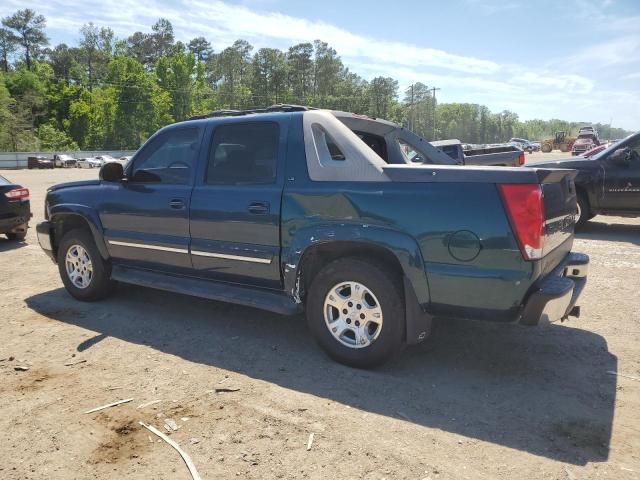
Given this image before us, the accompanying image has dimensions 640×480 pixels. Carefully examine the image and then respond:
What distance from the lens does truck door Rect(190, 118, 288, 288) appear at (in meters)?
4.06

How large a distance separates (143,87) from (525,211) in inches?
3123

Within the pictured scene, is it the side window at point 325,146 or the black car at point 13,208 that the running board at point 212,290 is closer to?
the side window at point 325,146

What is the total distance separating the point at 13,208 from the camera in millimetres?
8781

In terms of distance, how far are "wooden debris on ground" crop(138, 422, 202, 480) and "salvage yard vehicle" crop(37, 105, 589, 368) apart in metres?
1.33

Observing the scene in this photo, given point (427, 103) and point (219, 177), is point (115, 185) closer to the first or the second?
point (219, 177)

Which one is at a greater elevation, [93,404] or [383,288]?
[383,288]

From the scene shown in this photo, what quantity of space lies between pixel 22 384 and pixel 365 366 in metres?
2.47

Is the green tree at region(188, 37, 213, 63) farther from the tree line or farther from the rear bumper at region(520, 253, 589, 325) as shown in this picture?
the rear bumper at region(520, 253, 589, 325)

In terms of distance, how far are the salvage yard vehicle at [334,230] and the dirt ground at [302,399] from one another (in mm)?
Answer: 418

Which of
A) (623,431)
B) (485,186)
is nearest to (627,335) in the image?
(623,431)

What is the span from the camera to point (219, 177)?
4430mm

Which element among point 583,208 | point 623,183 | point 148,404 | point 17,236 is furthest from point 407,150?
point 17,236

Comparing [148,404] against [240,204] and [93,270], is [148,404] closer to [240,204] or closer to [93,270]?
[240,204]

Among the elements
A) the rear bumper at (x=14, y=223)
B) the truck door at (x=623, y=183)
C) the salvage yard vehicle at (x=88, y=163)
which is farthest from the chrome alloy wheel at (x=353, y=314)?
the salvage yard vehicle at (x=88, y=163)
